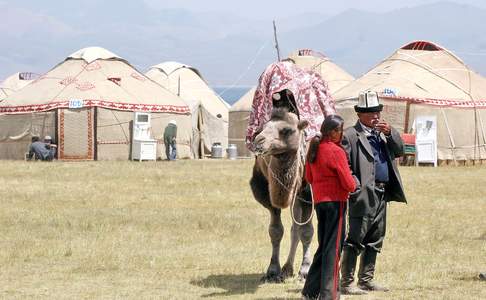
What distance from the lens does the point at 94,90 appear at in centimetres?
3034

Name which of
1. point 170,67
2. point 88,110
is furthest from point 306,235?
point 170,67

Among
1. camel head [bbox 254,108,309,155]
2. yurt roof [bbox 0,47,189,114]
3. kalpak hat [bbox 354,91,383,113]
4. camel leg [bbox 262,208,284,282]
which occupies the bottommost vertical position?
camel leg [bbox 262,208,284,282]

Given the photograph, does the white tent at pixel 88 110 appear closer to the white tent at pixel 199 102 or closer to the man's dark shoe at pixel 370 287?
the white tent at pixel 199 102

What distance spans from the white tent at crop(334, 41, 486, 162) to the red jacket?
2128 centimetres

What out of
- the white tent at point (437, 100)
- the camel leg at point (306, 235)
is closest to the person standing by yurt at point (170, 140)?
the white tent at point (437, 100)

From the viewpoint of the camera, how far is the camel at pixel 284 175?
26.9 ft

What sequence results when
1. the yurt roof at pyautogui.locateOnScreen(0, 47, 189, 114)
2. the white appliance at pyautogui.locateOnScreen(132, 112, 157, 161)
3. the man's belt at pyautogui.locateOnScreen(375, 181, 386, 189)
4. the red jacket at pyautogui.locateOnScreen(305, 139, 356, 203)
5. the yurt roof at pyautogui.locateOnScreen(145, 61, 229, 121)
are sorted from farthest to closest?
the yurt roof at pyautogui.locateOnScreen(145, 61, 229, 121)
the yurt roof at pyautogui.locateOnScreen(0, 47, 189, 114)
the white appliance at pyautogui.locateOnScreen(132, 112, 157, 161)
the man's belt at pyautogui.locateOnScreen(375, 181, 386, 189)
the red jacket at pyautogui.locateOnScreen(305, 139, 356, 203)

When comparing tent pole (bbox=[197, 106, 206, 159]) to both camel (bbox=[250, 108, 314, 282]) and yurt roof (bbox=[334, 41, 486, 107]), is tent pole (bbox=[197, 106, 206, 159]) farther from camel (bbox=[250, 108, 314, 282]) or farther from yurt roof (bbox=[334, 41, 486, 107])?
camel (bbox=[250, 108, 314, 282])

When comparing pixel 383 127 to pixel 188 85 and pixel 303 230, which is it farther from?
pixel 188 85

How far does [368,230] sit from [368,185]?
1.38 ft

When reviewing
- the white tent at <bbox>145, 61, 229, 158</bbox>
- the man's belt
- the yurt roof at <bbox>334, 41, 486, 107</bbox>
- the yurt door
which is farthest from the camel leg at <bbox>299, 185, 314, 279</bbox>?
the white tent at <bbox>145, 61, 229, 158</bbox>

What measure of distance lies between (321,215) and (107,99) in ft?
76.0

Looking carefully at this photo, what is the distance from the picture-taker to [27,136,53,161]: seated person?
27906 millimetres

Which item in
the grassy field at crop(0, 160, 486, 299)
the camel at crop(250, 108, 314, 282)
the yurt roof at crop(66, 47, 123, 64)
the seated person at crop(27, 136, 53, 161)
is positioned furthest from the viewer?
the yurt roof at crop(66, 47, 123, 64)
